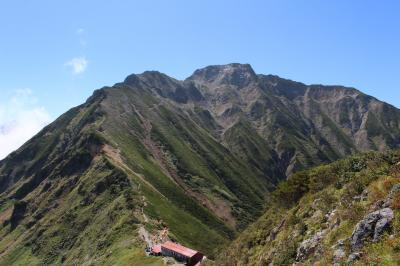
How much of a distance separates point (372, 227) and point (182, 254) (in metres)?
65.4

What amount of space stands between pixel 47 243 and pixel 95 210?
21.3m

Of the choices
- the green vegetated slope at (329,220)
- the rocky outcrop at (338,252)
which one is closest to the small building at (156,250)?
the green vegetated slope at (329,220)

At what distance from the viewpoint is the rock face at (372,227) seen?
77.4 ft

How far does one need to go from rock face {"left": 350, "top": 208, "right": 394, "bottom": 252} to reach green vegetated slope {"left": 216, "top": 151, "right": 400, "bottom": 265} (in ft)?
0.61

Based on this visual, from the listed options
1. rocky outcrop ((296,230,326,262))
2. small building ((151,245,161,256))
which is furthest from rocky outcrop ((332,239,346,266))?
small building ((151,245,161,256))

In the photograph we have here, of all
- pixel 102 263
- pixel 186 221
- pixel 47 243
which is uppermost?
pixel 47 243

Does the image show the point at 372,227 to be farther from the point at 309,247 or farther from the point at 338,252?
the point at 309,247

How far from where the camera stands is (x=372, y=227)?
24344 mm

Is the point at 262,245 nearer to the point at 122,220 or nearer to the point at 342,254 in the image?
the point at 342,254

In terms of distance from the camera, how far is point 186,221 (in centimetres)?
18125

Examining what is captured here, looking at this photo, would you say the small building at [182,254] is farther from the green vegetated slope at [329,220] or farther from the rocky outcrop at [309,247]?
the rocky outcrop at [309,247]

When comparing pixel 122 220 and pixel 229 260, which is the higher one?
pixel 122 220

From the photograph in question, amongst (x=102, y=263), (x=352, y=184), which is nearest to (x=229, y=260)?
(x=352, y=184)

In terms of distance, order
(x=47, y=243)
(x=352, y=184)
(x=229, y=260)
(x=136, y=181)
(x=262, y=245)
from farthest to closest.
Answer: (x=136, y=181) → (x=47, y=243) → (x=229, y=260) → (x=262, y=245) → (x=352, y=184)
